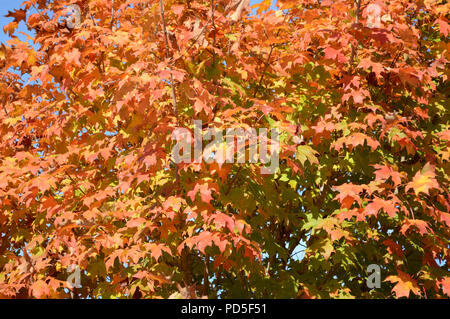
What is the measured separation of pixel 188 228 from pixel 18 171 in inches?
78.3

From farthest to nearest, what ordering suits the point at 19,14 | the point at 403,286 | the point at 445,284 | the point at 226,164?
the point at 19,14
the point at 445,284
the point at 403,286
the point at 226,164

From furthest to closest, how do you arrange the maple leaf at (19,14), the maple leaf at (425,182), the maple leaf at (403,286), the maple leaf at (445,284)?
the maple leaf at (19,14) → the maple leaf at (445,284) → the maple leaf at (403,286) → the maple leaf at (425,182)

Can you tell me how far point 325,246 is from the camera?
416cm

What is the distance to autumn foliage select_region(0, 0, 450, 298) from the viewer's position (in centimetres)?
393

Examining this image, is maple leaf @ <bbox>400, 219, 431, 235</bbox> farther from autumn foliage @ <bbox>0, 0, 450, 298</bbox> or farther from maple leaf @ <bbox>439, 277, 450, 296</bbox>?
maple leaf @ <bbox>439, 277, 450, 296</bbox>

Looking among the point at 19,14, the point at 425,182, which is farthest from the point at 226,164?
the point at 19,14

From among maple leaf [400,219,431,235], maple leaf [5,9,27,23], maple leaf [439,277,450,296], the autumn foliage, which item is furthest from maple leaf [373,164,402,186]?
maple leaf [5,9,27,23]

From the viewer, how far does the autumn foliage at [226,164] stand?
393 cm

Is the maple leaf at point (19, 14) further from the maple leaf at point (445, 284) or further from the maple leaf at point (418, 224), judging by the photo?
the maple leaf at point (445, 284)

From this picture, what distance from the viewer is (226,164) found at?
3816 mm

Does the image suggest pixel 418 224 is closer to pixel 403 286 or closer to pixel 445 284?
pixel 403 286

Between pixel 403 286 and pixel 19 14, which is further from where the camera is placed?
pixel 19 14

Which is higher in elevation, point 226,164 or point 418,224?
point 226,164

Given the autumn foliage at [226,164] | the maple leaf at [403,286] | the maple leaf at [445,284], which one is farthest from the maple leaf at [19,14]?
the maple leaf at [445,284]
